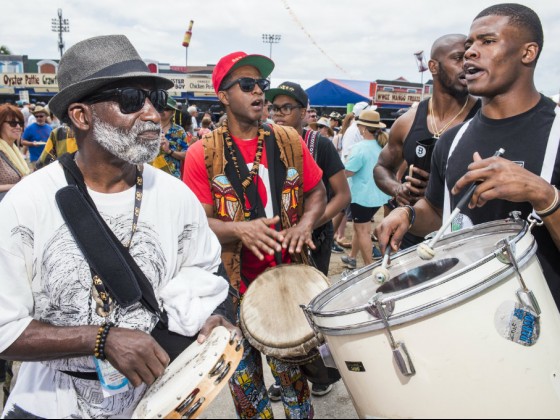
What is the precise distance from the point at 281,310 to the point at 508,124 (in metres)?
1.41

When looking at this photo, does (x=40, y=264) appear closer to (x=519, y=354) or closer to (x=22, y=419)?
(x=22, y=419)

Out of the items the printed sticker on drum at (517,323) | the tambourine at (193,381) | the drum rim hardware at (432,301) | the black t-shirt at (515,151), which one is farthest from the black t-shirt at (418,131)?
the tambourine at (193,381)

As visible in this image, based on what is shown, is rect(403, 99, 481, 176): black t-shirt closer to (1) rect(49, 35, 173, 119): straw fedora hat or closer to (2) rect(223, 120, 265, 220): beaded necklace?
(2) rect(223, 120, 265, 220): beaded necklace

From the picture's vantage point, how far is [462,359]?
1299 mm

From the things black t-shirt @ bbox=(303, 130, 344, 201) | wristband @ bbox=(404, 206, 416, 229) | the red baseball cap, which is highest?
the red baseball cap

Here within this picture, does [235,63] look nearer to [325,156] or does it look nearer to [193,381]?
[325,156]

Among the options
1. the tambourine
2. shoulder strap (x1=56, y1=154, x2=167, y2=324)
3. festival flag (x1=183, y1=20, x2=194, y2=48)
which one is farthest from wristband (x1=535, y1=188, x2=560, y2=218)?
festival flag (x1=183, y1=20, x2=194, y2=48)

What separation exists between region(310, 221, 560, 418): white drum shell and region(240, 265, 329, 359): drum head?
92 centimetres

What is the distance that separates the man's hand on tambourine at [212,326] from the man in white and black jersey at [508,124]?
0.78 m

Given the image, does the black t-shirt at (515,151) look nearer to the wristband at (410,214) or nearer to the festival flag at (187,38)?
the wristband at (410,214)

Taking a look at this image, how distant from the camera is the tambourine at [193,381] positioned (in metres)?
1.27

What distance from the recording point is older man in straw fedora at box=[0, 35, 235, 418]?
1.52 m

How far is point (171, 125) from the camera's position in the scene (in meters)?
6.09

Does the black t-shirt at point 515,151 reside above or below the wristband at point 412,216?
above
